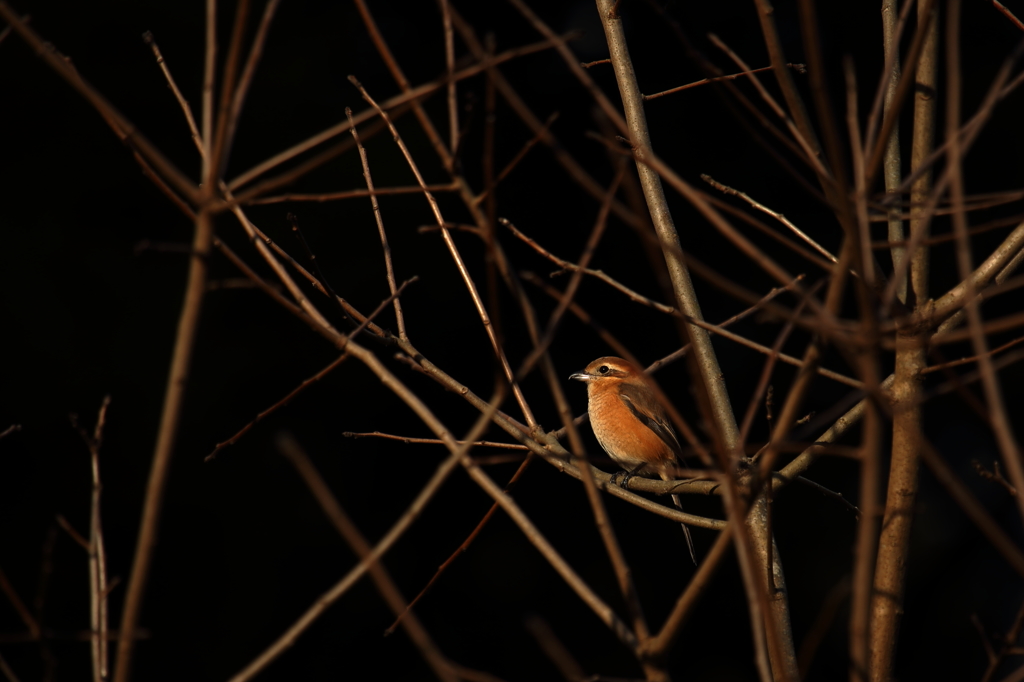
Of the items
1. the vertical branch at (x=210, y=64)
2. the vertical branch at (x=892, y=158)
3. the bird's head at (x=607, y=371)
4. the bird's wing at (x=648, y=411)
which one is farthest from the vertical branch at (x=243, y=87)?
the bird's head at (x=607, y=371)

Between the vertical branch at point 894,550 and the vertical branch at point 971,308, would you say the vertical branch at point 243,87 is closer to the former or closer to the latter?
the vertical branch at point 971,308

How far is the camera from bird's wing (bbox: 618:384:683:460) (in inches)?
178

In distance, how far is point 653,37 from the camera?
21.1 feet

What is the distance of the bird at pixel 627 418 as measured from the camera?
4.52m

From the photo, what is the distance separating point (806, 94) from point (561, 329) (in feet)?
7.74

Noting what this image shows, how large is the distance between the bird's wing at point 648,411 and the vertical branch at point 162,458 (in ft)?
11.3

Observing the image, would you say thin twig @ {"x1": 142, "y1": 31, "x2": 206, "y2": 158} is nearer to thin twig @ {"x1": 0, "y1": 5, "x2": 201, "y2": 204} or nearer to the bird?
thin twig @ {"x1": 0, "y1": 5, "x2": 201, "y2": 204}

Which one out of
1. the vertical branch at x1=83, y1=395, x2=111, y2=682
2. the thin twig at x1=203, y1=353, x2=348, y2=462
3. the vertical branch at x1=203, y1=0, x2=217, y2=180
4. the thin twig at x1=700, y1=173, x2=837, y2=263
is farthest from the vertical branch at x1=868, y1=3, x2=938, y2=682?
the vertical branch at x1=83, y1=395, x2=111, y2=682

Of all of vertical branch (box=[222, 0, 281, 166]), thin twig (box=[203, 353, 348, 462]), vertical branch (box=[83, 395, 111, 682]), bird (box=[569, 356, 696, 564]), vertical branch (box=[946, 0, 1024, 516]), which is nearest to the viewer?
vertical branch (box=[946, 0, 1024, 516])

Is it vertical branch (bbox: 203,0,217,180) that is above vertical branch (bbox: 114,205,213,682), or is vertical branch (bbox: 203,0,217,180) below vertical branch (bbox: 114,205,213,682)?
above

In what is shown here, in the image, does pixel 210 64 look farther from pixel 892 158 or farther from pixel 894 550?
pixel 892 158

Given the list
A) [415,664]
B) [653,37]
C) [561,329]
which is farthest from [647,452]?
[653,37]

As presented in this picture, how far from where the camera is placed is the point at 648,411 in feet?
15.1

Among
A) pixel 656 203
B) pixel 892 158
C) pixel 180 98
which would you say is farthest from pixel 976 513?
pixel 656 203
